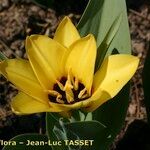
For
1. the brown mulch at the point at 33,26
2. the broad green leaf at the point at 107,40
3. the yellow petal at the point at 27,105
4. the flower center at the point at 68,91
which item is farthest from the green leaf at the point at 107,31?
the brown mulch at the point at 33,26

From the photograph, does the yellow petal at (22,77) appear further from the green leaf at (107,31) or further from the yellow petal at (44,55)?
the green leaf at (107,31)

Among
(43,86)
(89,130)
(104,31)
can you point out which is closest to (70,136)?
(89,130)

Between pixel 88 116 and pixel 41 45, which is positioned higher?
pixel 41 45

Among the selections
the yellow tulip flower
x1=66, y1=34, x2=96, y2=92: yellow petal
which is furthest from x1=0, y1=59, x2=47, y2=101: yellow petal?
x1=66, y1=34, x2=96, y2=92: yellow petal

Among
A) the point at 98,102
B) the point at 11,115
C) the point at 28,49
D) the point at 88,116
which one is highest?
the point at 28,49

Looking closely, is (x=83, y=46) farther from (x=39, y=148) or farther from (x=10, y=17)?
(x=10, y=17)

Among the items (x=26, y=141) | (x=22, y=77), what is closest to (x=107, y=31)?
(x=22, y=77)
